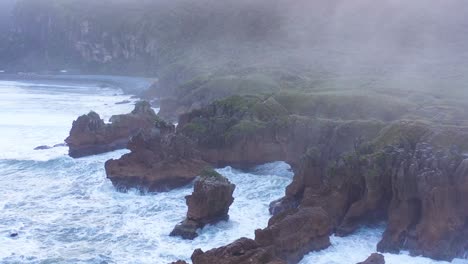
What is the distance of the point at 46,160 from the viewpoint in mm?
50812

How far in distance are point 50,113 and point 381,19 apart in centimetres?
5428

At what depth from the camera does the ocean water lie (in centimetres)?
3108

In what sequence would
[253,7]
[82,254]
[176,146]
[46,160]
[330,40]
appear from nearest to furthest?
1. [82,254]
2. [176,146]
3. [46,160]
4. [330,40]
5. [253,7]

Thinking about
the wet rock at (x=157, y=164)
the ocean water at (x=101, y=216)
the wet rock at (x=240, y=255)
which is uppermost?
the wet rock at (x=240, y=255)

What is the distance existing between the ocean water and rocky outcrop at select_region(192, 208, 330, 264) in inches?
27.0

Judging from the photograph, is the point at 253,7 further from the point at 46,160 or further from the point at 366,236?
the point at 366,236

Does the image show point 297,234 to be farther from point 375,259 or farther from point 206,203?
point 206,203

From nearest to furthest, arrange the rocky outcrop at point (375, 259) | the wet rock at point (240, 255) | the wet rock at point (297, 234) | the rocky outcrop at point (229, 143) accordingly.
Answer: the wet rock at point (240, 255) < the rocky outcrop at point (375, 259) < the wet rock at point (297, 234) < the rocky outcrop at point (229, 143)

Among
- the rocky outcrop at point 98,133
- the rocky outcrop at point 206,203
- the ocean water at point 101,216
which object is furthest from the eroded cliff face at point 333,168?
the rocky outcrop at point 98,133

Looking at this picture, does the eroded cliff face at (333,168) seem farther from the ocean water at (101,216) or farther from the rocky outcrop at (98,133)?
the rocky outcrop at (98,133)

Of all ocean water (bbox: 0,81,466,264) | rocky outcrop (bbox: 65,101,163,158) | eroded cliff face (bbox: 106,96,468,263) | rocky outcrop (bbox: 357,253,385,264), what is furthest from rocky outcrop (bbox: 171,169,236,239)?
rocky outcrop (bbox: 65,101,163,158)

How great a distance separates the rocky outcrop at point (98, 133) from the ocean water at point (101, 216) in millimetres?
1127

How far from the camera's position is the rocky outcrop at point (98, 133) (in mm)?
52219

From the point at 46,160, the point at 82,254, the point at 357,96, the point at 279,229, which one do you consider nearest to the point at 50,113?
the point at 46,160
